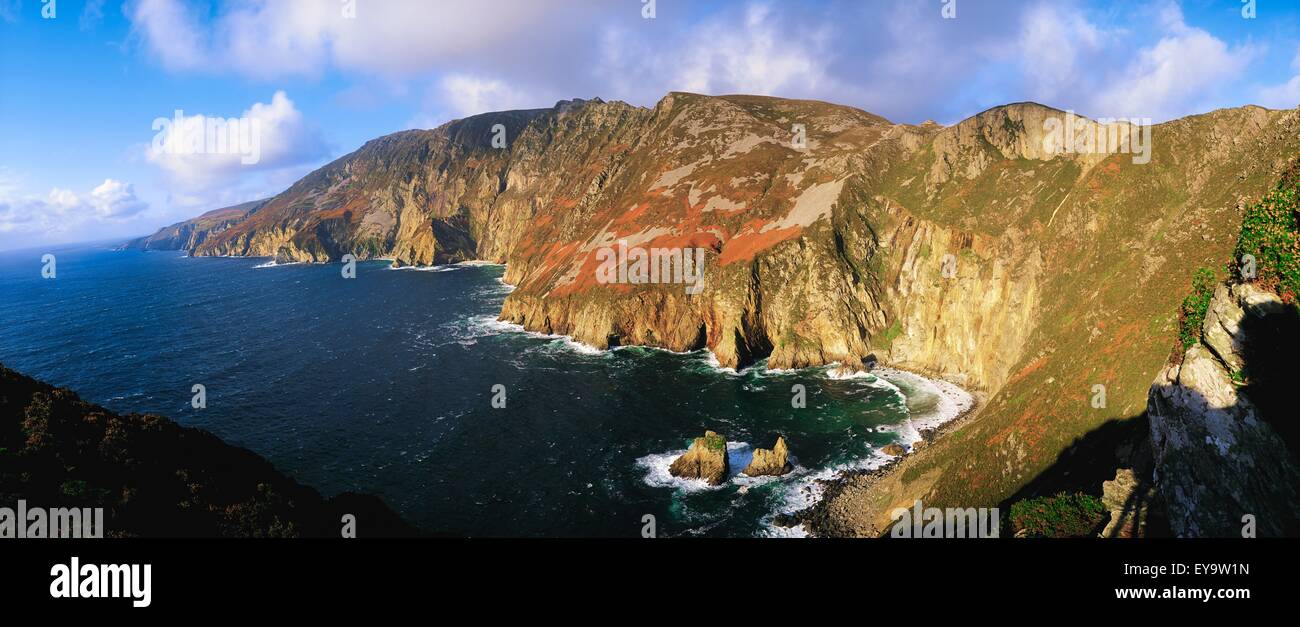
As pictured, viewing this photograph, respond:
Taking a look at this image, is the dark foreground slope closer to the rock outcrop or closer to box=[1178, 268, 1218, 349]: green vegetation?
box=[1178, 268, 1218, 349]: green vegetation

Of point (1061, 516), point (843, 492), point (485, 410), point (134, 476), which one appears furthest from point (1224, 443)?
point (485, 410)

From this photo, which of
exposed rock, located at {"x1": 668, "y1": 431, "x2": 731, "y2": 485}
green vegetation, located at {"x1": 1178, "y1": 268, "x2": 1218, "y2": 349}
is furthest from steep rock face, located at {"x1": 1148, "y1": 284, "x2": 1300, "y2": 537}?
exposed rock, located at {"x1": 668, "y1": 431, "x2": 731, "y2": 485}

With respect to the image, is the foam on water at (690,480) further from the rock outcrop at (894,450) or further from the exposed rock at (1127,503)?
the exposed rock at (1127,503)

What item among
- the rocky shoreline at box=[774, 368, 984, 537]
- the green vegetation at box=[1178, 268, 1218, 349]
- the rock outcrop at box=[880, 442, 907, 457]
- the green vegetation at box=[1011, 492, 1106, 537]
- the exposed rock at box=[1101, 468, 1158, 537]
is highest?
the green vegetation at box=[1178, 268, 1218, 349]

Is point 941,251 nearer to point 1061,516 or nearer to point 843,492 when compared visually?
point 843,492
